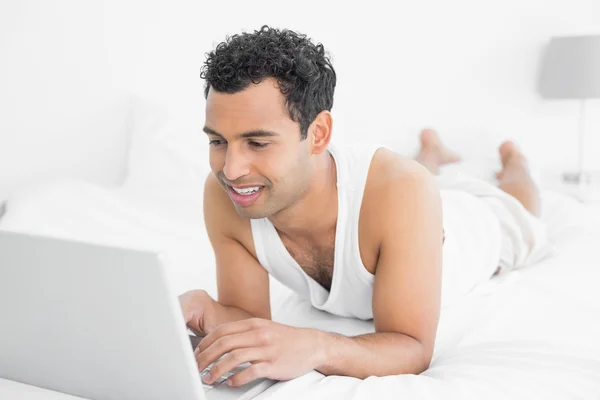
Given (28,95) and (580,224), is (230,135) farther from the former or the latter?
(580,224)

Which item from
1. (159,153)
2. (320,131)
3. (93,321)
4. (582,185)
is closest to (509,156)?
(582,185)

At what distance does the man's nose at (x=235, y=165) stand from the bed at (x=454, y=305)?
185 mm

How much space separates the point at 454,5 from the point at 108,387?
2971mm

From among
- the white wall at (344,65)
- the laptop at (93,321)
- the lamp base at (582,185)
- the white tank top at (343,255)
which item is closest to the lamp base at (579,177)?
the lamp base at (582,185)

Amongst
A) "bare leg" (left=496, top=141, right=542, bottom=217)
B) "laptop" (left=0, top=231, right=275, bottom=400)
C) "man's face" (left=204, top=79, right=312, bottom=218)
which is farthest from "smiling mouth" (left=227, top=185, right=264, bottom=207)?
"bare leg" (left=496, top=141, right=542, bottom=217)

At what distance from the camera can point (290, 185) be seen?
1289 millimetres

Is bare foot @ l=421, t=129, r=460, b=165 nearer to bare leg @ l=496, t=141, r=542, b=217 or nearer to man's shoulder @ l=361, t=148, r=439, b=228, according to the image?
bare leg @ l=496, t=141, r=542, b=217

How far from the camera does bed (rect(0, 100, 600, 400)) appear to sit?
44.0 inches

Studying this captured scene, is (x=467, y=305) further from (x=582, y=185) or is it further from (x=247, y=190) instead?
(x=582, y=185)

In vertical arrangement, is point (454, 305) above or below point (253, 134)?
below

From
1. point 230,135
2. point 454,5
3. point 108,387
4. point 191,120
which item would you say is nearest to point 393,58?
point 454,5

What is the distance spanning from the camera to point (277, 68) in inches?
48.8

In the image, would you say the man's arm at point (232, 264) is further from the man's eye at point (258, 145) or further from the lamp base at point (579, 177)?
the lamp base at point (579, 177)

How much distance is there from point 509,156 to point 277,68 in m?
1.69
